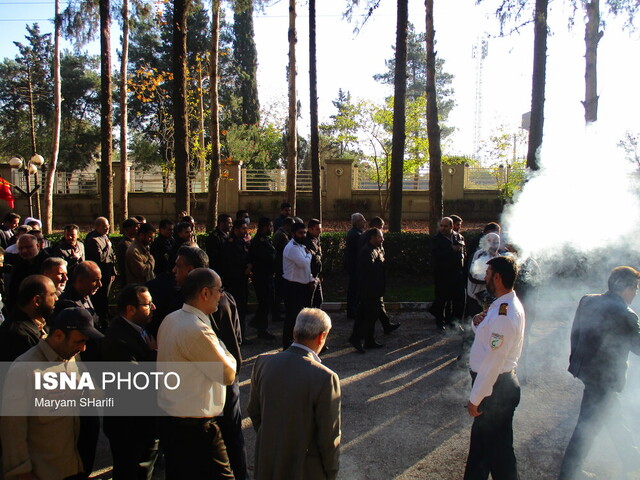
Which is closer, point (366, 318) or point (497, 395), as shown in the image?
point (497, 395)

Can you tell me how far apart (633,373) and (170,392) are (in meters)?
4.82

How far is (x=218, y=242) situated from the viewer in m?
8.01

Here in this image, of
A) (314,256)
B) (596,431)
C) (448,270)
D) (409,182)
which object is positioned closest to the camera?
(596,431)

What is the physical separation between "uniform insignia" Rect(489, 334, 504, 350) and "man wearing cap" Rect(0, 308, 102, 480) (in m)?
2.58

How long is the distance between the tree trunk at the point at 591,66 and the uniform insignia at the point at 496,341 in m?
12.5

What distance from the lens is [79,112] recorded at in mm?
41719

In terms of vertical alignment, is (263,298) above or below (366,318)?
above

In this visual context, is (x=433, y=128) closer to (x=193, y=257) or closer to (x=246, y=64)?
(x=193, y=257)

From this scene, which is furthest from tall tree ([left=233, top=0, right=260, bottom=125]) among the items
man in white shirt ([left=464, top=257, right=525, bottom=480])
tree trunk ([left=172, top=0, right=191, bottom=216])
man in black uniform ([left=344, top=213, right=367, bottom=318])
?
man in white shirt ([left=464, top=257, right=525, bottom=480])

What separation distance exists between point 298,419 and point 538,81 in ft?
39.2

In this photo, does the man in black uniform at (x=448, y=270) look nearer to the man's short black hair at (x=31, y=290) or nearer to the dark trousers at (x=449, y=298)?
the dark trousers at (x=449, y=298)

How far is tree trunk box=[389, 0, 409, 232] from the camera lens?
13.0 metres

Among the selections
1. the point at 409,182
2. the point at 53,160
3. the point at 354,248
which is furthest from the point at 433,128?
the point at 53,160

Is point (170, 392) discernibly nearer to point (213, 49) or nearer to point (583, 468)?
point (583, 468)
